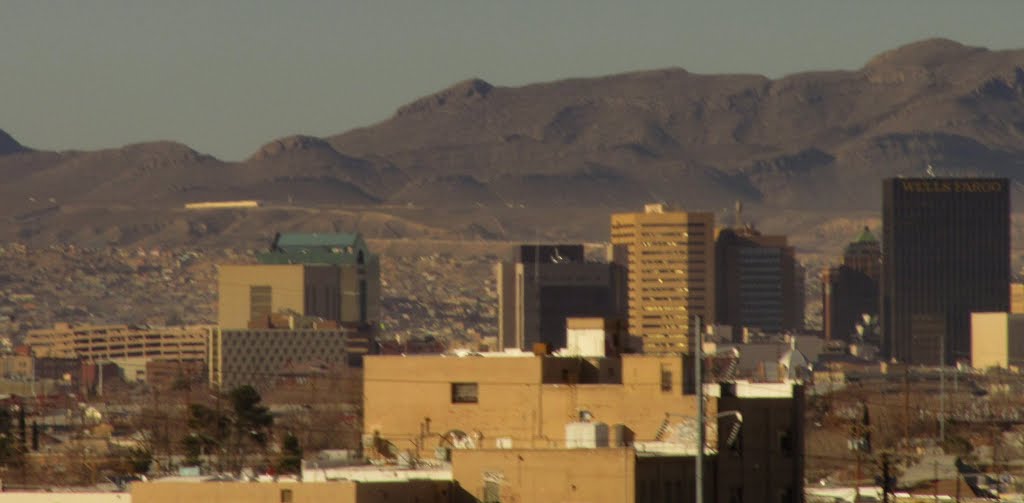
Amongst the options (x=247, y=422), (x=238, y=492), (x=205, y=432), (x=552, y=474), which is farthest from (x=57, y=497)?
(x=247, y=422)

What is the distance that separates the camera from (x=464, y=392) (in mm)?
72625

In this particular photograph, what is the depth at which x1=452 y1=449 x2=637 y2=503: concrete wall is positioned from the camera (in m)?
57.1

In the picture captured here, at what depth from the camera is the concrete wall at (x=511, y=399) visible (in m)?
71.0

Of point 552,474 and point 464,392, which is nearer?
point 552,474

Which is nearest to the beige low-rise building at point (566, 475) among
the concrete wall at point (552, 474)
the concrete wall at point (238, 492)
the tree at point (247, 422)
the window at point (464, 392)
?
the concrete wall at point (552, 474)

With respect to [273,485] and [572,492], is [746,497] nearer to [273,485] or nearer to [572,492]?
[572,492]

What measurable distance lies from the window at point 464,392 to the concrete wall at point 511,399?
4.3 inches

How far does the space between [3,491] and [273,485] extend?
444 inches

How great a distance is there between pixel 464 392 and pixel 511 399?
4.06 feet

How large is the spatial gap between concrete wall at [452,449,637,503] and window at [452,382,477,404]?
13.9 meters

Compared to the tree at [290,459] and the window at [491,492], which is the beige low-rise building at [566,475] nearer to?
the window at [491,492]

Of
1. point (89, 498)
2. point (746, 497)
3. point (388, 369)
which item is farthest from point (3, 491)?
point (746, 497)

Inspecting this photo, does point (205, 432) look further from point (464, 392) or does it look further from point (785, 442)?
point (785, 442)

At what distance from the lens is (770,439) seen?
64.7 m
